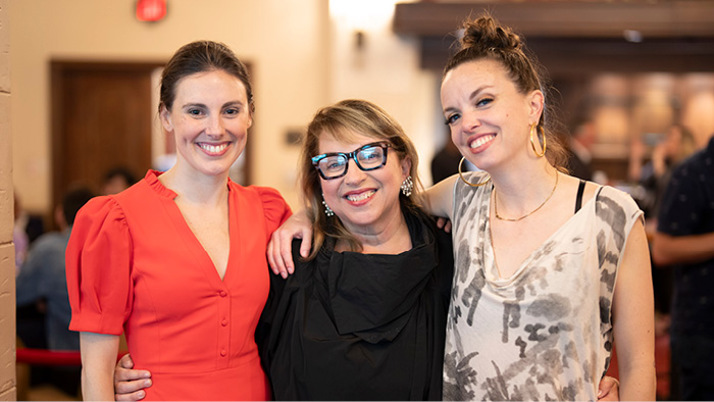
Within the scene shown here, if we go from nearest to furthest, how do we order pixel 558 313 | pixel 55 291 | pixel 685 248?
pixel 558 313 → pixel 685 248 → pixel 55 291

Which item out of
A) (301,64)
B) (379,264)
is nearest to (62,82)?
(301,64)

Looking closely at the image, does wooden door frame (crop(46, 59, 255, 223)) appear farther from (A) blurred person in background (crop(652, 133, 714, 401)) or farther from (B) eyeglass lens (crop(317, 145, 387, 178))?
(B) eyeglass lens (crop(317, 145, 387, 178))

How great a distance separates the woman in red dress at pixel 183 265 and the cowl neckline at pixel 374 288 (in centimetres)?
22

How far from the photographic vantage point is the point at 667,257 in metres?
2.54

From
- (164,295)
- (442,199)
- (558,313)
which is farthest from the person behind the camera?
(442,199)

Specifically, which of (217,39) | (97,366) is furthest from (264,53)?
(97,366)

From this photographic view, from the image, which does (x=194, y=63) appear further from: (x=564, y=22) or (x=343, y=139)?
(x=564, y=22)

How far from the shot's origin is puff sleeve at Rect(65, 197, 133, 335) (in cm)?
162

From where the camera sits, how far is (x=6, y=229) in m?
1.70

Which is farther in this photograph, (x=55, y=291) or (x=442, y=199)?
(x=55, y=291)

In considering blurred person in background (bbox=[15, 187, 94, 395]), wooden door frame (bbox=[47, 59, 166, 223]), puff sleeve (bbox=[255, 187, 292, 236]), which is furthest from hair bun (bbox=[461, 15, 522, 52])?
wooden door frame (bbox=[47, 59, 166, 223])

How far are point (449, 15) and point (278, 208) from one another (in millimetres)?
4615

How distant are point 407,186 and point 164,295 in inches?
31.9

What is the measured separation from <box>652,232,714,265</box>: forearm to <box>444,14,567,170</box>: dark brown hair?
0.98m
